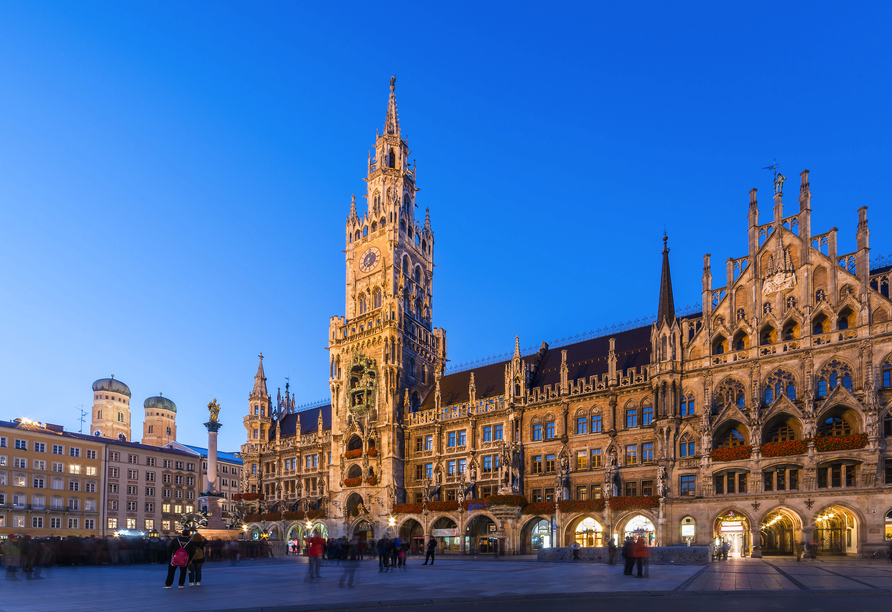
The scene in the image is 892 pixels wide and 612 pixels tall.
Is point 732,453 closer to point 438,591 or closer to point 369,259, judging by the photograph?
point 438,591

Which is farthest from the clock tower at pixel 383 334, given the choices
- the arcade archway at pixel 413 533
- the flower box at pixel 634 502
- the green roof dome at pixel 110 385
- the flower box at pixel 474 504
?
the green roof dome at pixel 110 385

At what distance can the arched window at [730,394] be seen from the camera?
177 ft

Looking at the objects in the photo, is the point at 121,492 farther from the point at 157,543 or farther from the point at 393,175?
the point at 157,543

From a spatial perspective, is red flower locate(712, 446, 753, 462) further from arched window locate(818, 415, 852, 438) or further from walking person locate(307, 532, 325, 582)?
walking person locate(307, 532, 325, 582)

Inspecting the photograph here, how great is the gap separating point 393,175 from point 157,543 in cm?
5407

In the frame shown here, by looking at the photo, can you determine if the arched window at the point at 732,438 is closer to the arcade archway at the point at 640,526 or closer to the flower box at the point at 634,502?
the flower box at the point at 634,502

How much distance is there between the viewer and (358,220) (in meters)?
88.6

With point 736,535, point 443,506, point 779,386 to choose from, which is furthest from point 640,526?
point 443,506

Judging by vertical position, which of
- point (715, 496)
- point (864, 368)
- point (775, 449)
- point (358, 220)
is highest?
point (358, 220)

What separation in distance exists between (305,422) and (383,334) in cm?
2484

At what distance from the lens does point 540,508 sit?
6250 centimetres

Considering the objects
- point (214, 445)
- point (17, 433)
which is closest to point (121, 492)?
point (17, 433)

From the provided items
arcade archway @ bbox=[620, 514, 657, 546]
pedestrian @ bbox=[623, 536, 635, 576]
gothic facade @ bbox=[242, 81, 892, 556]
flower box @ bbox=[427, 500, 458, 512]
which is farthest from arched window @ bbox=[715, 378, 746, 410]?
pedestrian @ bbox=[623, 536, 635, 576]

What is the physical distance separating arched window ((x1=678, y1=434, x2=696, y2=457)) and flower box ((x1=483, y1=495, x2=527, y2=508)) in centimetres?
1495
